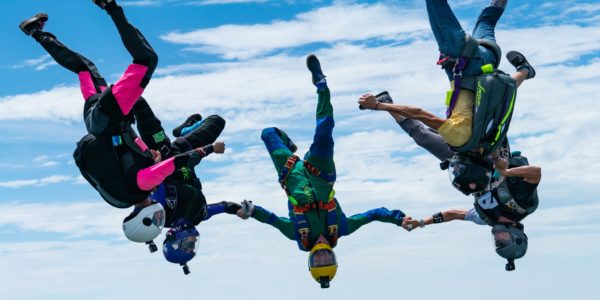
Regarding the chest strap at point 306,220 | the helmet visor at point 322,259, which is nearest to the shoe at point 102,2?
the chest strap at point 306,220

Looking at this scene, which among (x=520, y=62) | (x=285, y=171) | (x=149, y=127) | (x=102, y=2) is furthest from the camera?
(x=285, y=171)

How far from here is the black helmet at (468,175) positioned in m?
14.2

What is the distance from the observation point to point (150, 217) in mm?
14523

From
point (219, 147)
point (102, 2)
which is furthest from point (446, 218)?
point (102, 2)

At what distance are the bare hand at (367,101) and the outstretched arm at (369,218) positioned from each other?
9.03ft

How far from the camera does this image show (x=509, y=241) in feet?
50.5

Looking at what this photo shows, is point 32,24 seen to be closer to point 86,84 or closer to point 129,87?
point 86,84

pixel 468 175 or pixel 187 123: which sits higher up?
pixel 187 123

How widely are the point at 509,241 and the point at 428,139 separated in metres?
2.15

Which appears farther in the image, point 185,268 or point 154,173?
point 185,268

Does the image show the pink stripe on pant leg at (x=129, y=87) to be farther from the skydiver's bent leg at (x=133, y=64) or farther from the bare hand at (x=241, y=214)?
the bare hand at (x=241, y=214)

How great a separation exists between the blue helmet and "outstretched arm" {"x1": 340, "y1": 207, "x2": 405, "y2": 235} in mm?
2575

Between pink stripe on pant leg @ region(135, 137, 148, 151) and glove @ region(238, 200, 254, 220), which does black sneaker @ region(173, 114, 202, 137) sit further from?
pink stripe on pant leg @ region(135, 137, 148, 151)

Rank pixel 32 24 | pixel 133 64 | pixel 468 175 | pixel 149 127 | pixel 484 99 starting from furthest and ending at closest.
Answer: pixel 149 127
pixel 32 24
pixel 468 175
pixel 484 99
pixel 133 64
